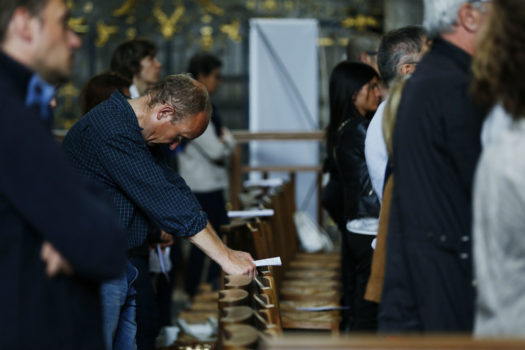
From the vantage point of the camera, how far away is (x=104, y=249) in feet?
5.28

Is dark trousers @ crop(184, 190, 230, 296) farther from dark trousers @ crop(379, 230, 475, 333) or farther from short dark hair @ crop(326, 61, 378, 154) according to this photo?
dark trousers @ crop(379, 230, 475, 333)

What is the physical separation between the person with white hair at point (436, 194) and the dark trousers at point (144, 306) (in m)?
1.57

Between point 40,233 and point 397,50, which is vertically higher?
point 397,50

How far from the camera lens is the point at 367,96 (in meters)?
4.00

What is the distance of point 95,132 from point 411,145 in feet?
4.51

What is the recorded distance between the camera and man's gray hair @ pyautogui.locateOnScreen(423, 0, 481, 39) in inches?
75.9

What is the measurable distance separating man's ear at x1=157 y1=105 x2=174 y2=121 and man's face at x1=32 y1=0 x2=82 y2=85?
114 cm

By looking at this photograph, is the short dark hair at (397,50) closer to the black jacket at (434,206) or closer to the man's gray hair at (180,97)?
the man's gray hair at (180,97)

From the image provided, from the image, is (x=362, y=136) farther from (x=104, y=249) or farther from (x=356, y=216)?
(x=104, y=249)

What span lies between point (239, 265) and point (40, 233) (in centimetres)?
126

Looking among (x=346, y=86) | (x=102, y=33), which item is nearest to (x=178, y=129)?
(x=346, y=86)

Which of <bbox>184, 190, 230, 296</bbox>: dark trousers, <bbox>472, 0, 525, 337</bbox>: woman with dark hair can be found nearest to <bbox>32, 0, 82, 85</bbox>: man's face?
<bbox>472, 0, 525, 337</bbox>: woman with dark hair

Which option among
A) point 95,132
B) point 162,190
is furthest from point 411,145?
point 95,132

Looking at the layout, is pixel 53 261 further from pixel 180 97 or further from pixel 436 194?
pixel 180 97
